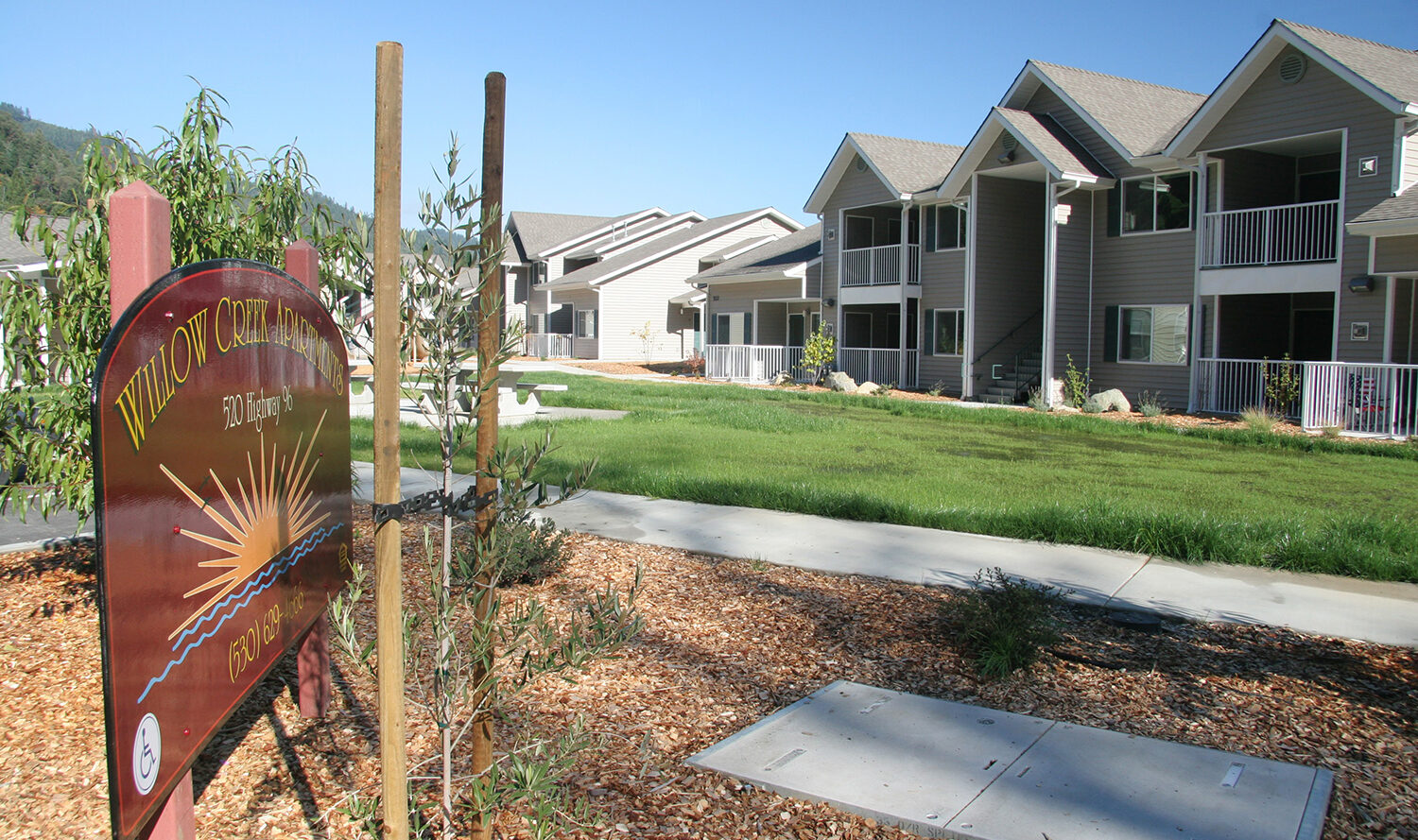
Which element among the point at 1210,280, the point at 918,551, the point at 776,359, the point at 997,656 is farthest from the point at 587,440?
the point at 776,359

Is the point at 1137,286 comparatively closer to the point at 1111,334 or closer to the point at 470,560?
the point at 1111,334

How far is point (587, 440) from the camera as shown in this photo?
14141mm

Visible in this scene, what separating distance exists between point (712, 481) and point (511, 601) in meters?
4.41

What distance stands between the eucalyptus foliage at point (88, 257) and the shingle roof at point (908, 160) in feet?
80.0

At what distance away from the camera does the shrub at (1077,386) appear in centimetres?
2258

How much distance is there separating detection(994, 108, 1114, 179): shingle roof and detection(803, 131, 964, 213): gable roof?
4018 millimetres

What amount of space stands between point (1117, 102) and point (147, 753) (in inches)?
1049

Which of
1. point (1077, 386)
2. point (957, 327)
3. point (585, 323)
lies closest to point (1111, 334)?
point (1077, 386)

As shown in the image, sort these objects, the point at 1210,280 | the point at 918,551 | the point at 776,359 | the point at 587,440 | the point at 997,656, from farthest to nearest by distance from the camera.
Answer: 1. the point at 776,359
2. the point at 1210,280
3. the point at 587,440
4. the point at 918,551
5. the point at 997,656

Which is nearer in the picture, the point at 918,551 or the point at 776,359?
the point at 918,551

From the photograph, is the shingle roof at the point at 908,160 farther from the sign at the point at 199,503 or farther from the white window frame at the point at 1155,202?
the sign at the point at 199,503

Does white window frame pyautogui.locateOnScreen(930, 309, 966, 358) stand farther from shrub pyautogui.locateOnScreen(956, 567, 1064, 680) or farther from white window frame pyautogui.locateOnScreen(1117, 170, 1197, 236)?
shrub pyautogui.locateOnScreen(956, 567, 1064, 680)

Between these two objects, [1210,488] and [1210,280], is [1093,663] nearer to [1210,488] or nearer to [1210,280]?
[1210,488]

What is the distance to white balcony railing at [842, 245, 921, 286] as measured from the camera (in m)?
28.4
